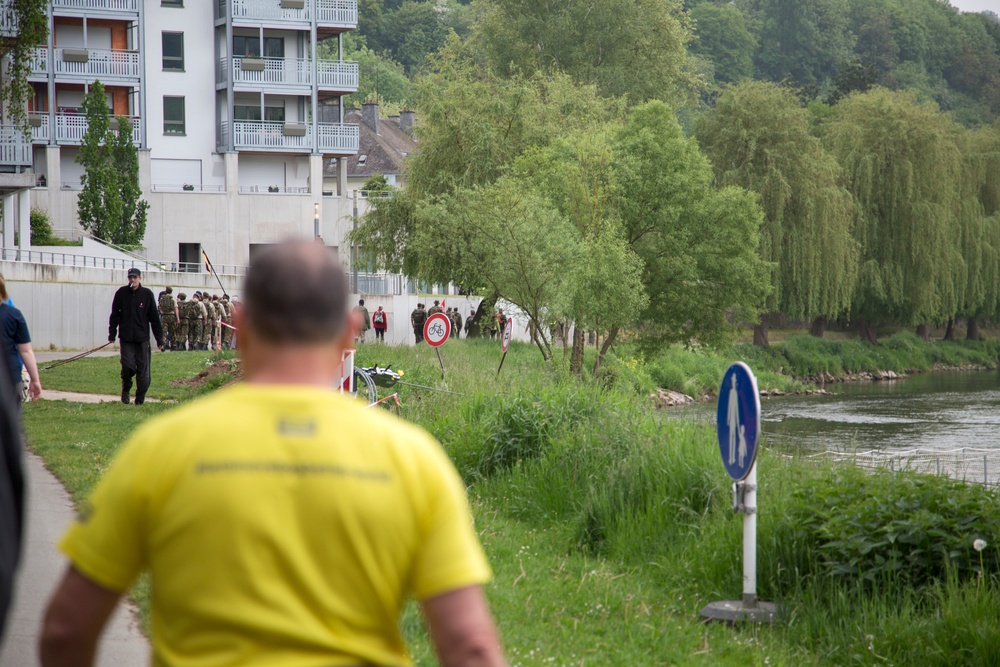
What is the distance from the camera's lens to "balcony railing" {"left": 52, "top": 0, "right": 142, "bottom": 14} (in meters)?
55.5

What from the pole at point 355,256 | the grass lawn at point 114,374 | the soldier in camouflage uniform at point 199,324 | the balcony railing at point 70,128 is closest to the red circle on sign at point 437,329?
the grass lawn at point 114,374

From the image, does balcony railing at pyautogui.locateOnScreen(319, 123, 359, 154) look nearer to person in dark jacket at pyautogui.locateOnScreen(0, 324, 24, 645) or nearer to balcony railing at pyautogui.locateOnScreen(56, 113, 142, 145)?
balcony railing at pyautogui.locateOnScreen(56, 113, 142, 145)

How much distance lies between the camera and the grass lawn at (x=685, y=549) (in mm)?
6984

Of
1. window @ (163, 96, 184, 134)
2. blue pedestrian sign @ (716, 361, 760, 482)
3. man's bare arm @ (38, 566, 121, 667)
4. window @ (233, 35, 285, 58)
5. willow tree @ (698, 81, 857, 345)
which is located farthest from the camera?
window @ (233, 35, 285, 58)

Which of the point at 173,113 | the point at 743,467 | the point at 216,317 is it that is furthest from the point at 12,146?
the point at 743,467

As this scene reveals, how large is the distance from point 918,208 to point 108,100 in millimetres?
36654

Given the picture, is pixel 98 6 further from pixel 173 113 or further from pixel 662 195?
pixel 662 195

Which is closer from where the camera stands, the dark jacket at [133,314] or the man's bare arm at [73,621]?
the man's bare arm at [73,621]

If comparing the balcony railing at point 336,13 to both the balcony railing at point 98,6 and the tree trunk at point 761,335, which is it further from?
the tree trunk at point 761,335

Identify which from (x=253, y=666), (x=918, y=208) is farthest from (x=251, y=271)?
(x=918, y=208)

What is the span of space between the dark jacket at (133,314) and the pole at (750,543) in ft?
35.2

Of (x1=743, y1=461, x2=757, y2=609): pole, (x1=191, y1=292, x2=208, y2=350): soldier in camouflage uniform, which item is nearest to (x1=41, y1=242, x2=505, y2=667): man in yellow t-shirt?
(x1=743, y1=461, x2=757, y2=609): pole

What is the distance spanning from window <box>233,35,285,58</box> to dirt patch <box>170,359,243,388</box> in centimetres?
3981

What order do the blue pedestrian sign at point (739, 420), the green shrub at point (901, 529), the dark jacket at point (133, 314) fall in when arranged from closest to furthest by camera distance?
the blue pedestrian sign at point (739, 420)
the green shrub at point (901, 529)
the dark jacket at point (133, 314)
